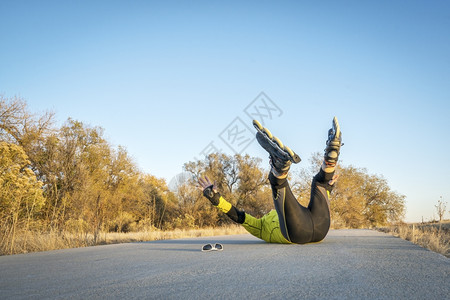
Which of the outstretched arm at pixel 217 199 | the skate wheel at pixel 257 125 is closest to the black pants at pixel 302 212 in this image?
the skate wheel at pixel 257 125

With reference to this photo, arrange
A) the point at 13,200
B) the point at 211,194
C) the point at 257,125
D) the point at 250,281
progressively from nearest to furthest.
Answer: the point at 250,281
the point at 257,125
the point at 211,194
the point at 13,200

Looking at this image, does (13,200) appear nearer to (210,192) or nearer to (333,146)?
(210,192)

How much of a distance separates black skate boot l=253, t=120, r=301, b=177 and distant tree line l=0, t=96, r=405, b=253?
5031 mm

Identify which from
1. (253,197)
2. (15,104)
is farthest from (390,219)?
(15,104)

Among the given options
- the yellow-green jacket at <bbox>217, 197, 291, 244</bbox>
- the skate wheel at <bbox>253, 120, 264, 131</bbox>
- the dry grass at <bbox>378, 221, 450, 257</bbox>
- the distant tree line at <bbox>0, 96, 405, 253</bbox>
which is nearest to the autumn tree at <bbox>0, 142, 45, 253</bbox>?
the distant tree line at <bbox>0, 96, 405, 253</bbox>

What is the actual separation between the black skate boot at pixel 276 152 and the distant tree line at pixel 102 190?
5.03m

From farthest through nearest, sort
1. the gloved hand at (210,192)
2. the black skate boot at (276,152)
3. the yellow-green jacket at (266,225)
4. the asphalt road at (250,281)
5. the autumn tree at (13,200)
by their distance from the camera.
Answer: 1. the autumn tree at (13,200)
2. the yellow-green jacket at (266,225)
3. the gloved hand at (210,192)
4. the black skate boot at (276,152)
5. the asphalt road at (250,281)

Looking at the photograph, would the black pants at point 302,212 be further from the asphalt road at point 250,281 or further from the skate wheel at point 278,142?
the asphalt road at point 250,281

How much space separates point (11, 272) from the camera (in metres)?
3.30

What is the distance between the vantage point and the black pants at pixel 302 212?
15.4 feet

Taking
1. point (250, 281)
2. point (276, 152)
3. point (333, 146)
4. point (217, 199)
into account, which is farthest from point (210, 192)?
point (250, 281)

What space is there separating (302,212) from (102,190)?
71.5 ft

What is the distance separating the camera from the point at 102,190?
78.5 feet

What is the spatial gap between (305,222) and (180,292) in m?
3.38
